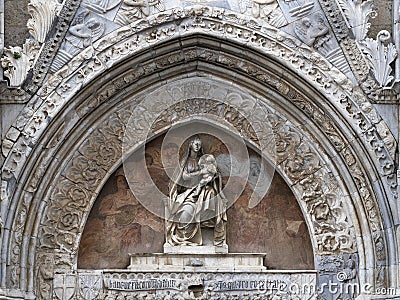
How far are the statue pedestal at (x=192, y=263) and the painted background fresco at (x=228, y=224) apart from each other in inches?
5.1

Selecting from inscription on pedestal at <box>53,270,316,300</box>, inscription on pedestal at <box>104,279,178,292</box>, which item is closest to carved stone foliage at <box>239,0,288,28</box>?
inscription on pedestal at <box>53,270,316,300</box>

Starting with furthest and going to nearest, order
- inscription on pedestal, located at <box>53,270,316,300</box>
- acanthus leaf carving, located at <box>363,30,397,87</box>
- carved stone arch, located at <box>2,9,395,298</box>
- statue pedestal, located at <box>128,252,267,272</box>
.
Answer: statue pedestal, located at <box>128,252,267,272</box>
inscription on pedestal, located at <box>53,270,316,300</box>
acanthus leaf carving, located at <box>363,30,397,87</box>
carved stone arch, located at <box>2,9,395,298</box>

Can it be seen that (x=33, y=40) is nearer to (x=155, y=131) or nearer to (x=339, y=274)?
(x=155, y=131)

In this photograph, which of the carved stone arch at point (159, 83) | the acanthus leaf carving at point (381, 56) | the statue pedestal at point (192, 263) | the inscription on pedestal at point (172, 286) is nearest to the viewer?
the carved stone arch at point (159, 83)

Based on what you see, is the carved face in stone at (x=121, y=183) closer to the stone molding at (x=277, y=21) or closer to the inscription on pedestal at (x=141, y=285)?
the inscription on pedestal at (x=141, y=285)

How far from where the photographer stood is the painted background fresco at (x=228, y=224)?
483 inches

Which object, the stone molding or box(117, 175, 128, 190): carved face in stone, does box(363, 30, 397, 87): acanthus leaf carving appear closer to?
the stone molding

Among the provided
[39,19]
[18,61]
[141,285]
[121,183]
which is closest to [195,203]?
[121,183]

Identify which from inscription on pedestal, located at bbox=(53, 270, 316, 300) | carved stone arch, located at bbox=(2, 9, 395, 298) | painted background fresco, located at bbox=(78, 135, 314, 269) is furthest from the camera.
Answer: painted background fresco, located at bbox=(78, 135, 314, 269)

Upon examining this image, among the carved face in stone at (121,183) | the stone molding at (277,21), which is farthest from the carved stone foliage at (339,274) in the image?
the carved face in stone at (121,183)

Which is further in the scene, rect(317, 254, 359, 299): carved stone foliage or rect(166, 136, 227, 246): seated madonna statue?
Answer: rect(166, 136, 227, 246): seated madonna statue

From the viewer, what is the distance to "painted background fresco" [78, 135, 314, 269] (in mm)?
12266

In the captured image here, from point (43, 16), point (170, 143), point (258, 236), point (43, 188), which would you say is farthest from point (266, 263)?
point (43, 16)

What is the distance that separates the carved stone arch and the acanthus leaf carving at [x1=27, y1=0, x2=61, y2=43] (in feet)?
1.30
